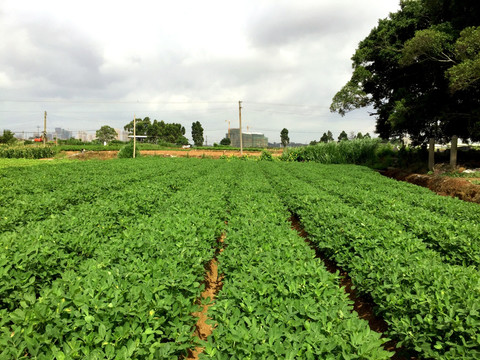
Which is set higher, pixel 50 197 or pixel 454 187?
pixel 50 197

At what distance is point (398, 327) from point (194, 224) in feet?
11.0

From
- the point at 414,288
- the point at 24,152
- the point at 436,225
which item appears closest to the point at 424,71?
the point at 436,225

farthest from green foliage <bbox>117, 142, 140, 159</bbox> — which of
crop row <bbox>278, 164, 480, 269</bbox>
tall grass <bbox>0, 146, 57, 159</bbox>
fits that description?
crop row <bbox>278, 164, 480, 269</bbox>

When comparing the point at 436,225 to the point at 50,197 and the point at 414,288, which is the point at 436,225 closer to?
the point at 414,288

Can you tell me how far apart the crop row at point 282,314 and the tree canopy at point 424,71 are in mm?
15187

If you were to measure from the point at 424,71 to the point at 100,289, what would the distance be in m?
24.2

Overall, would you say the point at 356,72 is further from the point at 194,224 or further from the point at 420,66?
the point at 194,224

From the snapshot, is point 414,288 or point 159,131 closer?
point 414,288

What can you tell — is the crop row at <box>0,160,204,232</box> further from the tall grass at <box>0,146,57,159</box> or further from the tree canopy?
the tall grass at <box>0,146,57,159</box>

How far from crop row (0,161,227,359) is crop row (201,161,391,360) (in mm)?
405

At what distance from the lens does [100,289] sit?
2.41 metres

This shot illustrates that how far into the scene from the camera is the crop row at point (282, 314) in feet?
6.22

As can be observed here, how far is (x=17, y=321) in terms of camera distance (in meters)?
2.05

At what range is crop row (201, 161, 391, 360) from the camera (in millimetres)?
1897
